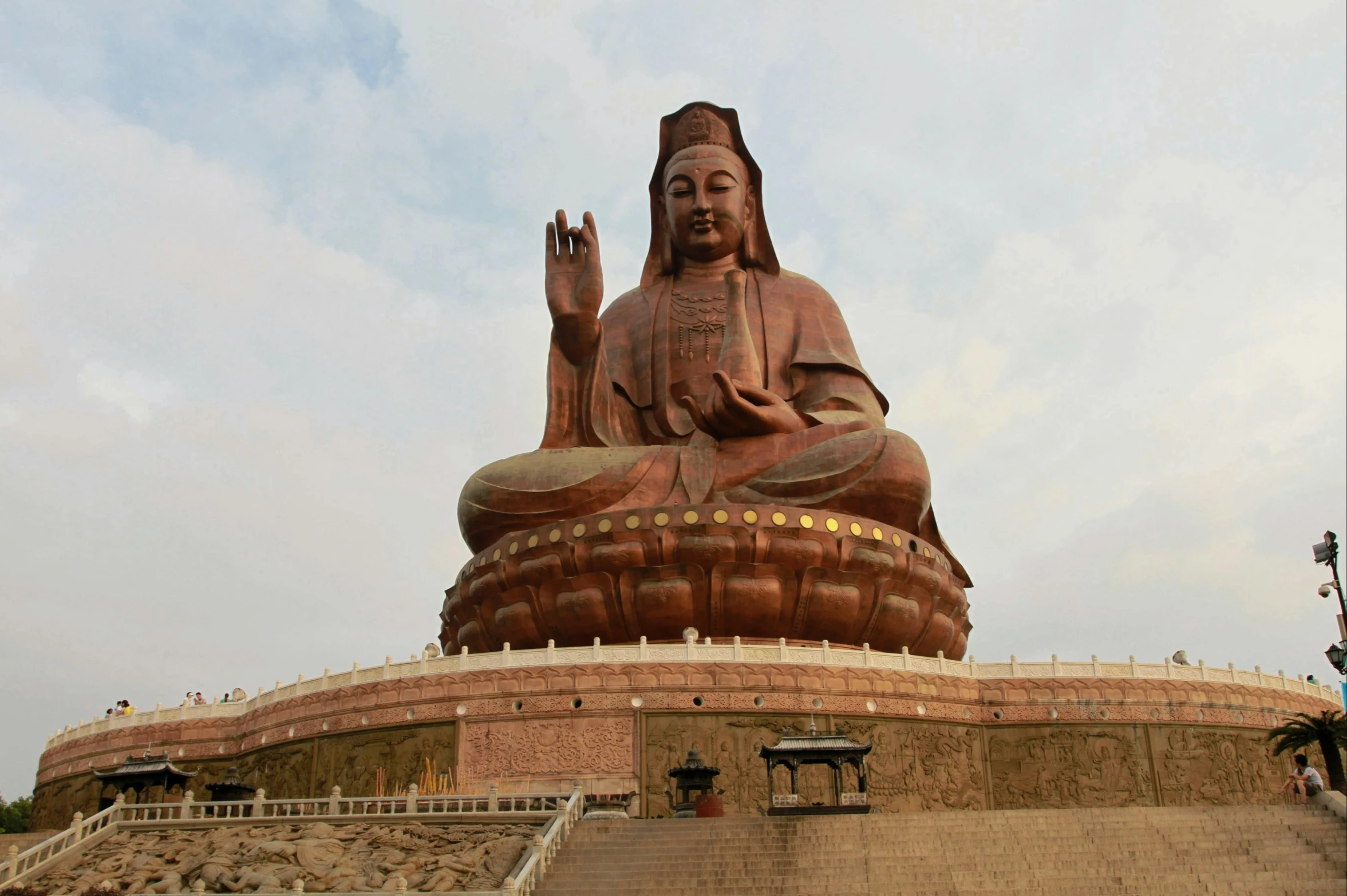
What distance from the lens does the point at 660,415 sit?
2128 centimetres

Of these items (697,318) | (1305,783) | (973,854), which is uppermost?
(697,318)

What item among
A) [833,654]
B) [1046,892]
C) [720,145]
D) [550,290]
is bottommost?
[1046,892]

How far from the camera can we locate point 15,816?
32.3m

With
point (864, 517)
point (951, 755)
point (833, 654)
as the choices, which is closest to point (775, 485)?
point (864, 517)

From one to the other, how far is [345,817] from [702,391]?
10.6 meters

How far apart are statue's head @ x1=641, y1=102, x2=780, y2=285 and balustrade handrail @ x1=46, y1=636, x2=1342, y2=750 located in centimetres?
803

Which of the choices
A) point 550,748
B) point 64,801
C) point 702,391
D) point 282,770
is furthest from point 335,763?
point 702,391

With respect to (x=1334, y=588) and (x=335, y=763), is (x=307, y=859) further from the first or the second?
(x=1334, y=588)

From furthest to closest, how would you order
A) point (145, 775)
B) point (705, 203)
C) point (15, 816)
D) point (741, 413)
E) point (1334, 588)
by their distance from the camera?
point (15, 816) → point (705, 203) → point (741, 413) → point (145, 775) → point (1334, 588)

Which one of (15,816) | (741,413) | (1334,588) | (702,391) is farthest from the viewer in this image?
(15,816)

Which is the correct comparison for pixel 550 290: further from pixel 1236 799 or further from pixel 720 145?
pixel 1236 799

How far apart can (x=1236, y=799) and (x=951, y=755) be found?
150 inches

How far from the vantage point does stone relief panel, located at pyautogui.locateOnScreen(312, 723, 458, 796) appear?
15.9 m

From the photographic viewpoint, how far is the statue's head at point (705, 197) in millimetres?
22406
